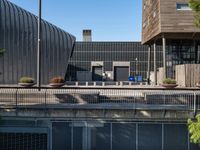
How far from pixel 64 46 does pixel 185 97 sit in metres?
28.4

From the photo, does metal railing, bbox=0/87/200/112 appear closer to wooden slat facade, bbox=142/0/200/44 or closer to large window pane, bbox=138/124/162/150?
large window pane, bbox=138/124/162/150

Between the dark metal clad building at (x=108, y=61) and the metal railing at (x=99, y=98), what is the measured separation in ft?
144

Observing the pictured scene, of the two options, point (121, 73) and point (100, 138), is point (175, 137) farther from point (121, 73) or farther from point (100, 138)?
point (121, 73)

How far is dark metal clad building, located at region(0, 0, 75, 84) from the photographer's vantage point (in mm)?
34219

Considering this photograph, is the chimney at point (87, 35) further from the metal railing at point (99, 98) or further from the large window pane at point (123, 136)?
the large window pane at point (123, 136)

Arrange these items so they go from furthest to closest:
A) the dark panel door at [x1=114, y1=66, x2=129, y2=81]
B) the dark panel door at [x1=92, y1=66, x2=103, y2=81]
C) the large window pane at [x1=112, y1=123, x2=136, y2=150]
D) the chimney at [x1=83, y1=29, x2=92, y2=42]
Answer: the chimney at [x1=83, y1=29, x2=92, y2=42]
the dark panel door at [x1=92, y1=66, x2=103, y2=81]
the dark panel door at [x1=114, y1=66, x2=129, y2=81]
the large window pane at [x1=112, y1=123, x2=136, y2=150]

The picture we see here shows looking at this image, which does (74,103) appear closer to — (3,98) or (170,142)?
(3,98)

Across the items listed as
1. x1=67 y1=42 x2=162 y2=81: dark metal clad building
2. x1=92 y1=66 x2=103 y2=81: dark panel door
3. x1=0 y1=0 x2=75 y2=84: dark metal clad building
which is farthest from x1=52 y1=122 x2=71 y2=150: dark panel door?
x1=92 y1=66 x2=103 y2=81: dark panel door

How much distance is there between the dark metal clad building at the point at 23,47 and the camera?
34.2m

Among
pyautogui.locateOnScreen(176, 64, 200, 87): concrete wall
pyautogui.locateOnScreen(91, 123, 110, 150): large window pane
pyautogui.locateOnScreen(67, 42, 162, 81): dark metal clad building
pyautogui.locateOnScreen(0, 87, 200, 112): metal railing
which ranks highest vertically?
pyautogui.locateOnScreen(67, 42, 162, 81): dark metal clad building

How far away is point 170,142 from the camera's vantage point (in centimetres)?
1636

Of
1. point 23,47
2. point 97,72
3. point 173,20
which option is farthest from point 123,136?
point 97,72

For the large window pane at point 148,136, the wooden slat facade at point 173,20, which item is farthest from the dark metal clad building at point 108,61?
the large window pane at point 148,136

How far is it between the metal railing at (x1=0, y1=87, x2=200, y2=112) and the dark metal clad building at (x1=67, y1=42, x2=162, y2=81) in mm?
43993
